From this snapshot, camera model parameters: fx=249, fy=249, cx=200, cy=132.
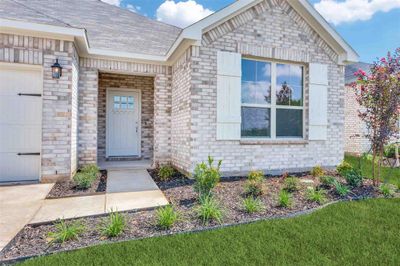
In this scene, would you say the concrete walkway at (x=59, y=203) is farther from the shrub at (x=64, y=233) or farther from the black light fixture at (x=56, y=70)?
the black light fixture at (x=56, y=70)

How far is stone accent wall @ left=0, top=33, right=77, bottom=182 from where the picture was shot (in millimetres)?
5022

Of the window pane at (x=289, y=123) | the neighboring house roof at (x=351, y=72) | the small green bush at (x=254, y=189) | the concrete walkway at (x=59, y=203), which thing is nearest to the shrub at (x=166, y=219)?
the concrete walkway at (x=59, y=203)

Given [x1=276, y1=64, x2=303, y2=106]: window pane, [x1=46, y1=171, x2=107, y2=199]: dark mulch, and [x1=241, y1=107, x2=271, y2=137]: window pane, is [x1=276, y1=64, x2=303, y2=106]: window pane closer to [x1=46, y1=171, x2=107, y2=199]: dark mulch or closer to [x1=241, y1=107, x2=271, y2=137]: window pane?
[x1=241, y1=107, x2=271, y2=137]: window pane

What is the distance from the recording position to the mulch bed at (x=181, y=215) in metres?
2.58

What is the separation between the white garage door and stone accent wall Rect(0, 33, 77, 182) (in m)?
0.31

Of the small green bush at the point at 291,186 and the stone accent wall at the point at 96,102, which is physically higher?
the stone accent wall at the point at 96,102

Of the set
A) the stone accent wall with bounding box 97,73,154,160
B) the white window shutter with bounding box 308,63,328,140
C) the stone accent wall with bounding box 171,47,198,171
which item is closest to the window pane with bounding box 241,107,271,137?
the white window shutter with bounding box 308,63,328,140

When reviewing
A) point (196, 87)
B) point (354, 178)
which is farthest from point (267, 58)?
point (354, 178)

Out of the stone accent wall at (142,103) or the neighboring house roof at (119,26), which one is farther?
the stone accent wall at (142,103)

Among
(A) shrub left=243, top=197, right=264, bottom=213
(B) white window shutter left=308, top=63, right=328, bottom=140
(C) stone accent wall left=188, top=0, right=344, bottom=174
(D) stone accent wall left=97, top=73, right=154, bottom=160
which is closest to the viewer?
(A) shrub left=243, top=197, right=264, bottom=213

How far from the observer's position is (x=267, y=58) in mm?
6109

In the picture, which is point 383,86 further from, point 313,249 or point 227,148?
point 313,249

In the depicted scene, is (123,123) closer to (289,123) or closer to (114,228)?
(289,123)

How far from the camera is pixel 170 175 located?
19.4 ft
